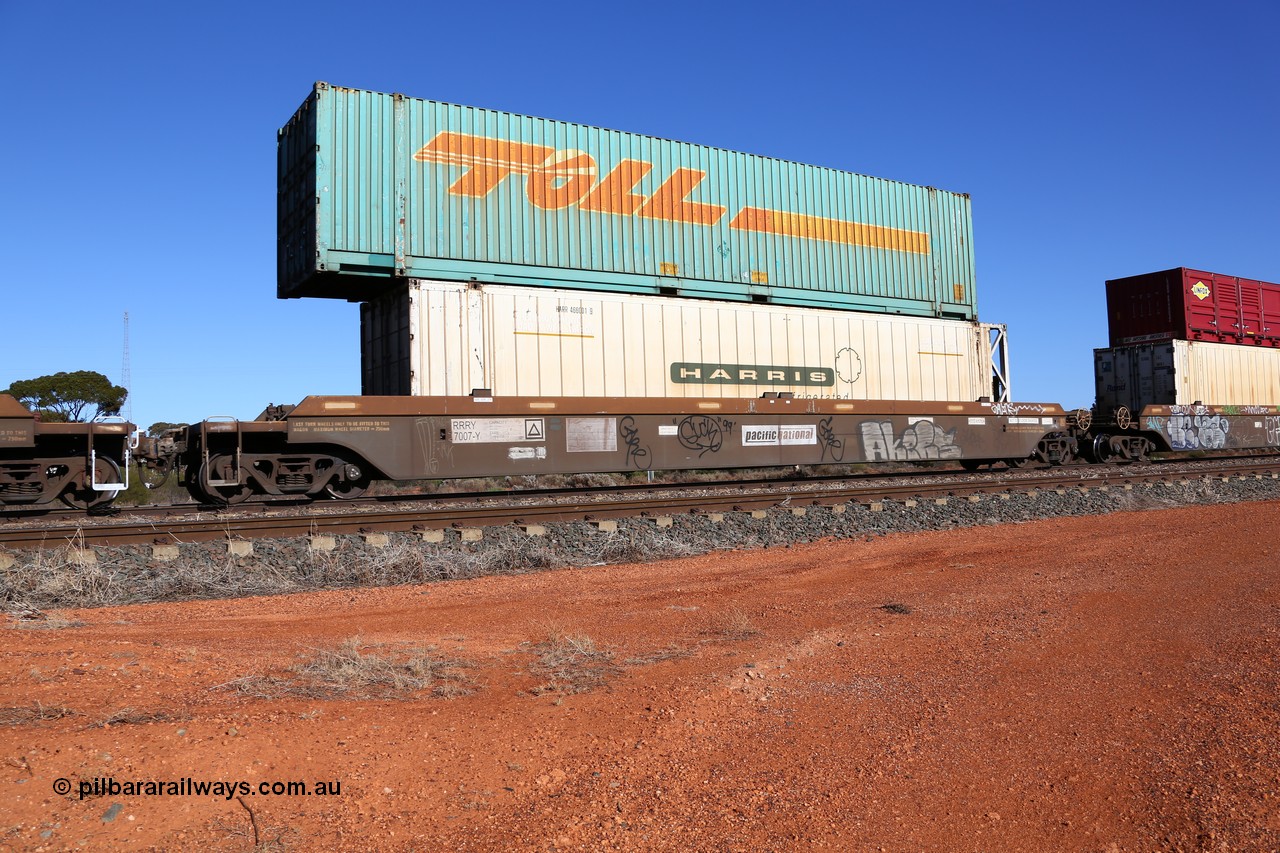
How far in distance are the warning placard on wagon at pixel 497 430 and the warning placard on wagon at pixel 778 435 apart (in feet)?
11.5

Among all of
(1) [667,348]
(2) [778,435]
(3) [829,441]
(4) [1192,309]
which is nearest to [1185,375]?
(4) [1192,309]

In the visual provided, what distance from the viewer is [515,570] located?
8.36 meters

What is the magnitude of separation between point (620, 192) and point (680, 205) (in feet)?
3.64

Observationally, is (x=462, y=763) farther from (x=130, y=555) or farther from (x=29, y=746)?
(x=130, y=555)

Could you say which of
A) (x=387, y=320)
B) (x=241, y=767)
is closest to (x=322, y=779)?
(x=241, y=767)

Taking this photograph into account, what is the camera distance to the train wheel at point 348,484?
10641mm

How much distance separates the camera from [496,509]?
30.8ft

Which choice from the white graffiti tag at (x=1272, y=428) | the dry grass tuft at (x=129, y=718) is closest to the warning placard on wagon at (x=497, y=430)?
the dry grass tuft at (x=129, y=718)

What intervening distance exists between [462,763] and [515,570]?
512 centimetres

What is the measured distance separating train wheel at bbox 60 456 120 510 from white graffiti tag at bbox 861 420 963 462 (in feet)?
36.5

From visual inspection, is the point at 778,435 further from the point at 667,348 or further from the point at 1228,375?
the point at 1228,375

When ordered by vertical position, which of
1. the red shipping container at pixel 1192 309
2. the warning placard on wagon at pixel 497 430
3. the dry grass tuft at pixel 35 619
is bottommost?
the dry grass tuft at pixel 35 619

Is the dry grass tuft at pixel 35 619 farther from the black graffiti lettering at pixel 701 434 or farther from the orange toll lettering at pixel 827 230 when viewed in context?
the orange toll lettering at pixel 827 230

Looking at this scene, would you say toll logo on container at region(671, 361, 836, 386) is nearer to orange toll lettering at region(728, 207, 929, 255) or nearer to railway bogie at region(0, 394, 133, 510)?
orange toll lettering at region(728, 207, 929, 255)
